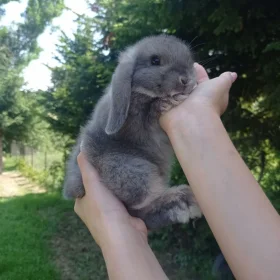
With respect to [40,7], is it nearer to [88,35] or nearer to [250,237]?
[88,35]

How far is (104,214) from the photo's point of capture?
6.35 feet

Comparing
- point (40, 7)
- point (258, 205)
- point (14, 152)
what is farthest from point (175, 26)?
point (14, 152)

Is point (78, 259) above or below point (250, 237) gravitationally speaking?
above

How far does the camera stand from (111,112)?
1921 millimetres

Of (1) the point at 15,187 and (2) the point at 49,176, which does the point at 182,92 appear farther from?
(1) the point at 15,187

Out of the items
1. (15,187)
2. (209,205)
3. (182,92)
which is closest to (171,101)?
(182,92)

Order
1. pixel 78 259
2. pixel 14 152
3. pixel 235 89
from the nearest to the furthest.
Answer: pixel 235 89 < pixel 78 259 < pixel 14 152

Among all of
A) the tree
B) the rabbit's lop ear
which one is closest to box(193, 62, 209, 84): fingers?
the rabbit's lop ear

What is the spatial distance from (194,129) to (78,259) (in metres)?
4.80

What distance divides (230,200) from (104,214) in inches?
29.2

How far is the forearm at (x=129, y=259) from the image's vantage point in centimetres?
168

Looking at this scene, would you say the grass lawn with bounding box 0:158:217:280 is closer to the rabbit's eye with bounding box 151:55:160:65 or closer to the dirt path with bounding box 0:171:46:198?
the rabbit's eye with bounding box 151:55:160:65

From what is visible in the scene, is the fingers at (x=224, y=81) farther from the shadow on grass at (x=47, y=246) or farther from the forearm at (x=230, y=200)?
the shadow on grass at (x=47, y=246)

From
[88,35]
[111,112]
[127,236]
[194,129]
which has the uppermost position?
[88,35]
